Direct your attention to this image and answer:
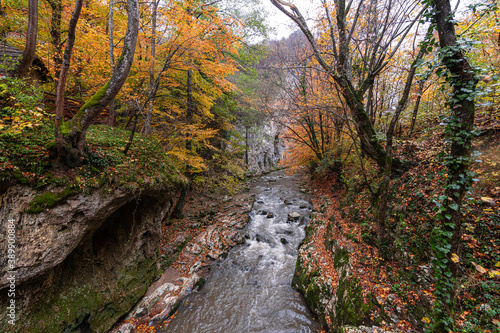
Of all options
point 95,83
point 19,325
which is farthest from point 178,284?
point 95,83

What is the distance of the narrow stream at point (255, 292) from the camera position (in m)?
5.15

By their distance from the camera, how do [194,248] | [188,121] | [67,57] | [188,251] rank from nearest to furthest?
[67,57], [188,251], [194,248], [188,121]

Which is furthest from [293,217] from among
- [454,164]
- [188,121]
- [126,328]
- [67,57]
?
[67,57]

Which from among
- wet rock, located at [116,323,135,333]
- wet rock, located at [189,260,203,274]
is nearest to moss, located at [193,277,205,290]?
wet rock, located at [189,260,203,274]

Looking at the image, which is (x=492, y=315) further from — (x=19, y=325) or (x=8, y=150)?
(x=8, y=150)

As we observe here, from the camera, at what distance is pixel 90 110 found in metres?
3.99

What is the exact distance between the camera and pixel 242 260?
776cm

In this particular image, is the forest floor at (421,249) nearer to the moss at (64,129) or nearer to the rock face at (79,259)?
the rock face at (79,259)

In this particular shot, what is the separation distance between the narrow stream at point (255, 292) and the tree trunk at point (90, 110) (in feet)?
18.2

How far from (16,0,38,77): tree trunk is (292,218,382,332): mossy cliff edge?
32.2 ft

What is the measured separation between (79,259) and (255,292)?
5435 mm

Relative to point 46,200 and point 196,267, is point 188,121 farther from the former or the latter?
point 196,267

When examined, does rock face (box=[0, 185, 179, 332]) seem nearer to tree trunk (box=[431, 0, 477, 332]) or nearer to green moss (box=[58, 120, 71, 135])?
green moss (box=[58, 120, 71, 135])

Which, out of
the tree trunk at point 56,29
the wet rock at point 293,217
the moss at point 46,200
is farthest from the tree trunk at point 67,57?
the wet rock at point 293,217
